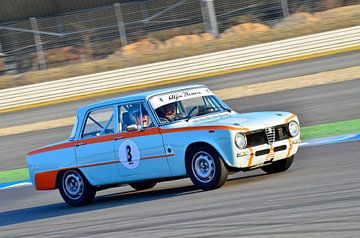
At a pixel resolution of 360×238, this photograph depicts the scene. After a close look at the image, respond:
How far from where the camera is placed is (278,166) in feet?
33.7

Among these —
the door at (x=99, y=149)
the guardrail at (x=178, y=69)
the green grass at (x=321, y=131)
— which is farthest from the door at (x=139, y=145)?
the guardrail at (x=178, y=69)

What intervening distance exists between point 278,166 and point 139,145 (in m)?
1.81

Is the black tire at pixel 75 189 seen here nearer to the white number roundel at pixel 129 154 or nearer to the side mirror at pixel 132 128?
the white number roundel at pixel 129 154

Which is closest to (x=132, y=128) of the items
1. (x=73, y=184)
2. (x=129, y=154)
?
(x=129, y=154)

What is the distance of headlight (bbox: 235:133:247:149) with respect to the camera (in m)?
9.02

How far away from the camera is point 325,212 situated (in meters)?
7.07

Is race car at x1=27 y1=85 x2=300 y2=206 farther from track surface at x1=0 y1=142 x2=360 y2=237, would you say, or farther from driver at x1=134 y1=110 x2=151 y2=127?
track surface at x1=0 y1=142 x2=360 y2=237

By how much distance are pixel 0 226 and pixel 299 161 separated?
4.20 m

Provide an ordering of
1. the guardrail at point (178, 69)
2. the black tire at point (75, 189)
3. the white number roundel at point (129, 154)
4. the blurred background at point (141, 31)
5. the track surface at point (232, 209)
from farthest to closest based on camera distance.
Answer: the blurred background at point (141, 31)
the guardrail at point (178, 69)
the black tire at point (75, 189)
the white number roundel at point (129, 154)
the track surface at point (232, 209)

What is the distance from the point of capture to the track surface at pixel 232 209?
6930mm

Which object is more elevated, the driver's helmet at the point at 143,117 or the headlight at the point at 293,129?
the driver's helmet at the point at 143,117

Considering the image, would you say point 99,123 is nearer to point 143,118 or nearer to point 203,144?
point 143,118

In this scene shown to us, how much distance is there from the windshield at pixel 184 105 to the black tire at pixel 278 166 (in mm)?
948

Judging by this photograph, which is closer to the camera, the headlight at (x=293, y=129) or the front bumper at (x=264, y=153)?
the front bumper at (x=264, y=153)
